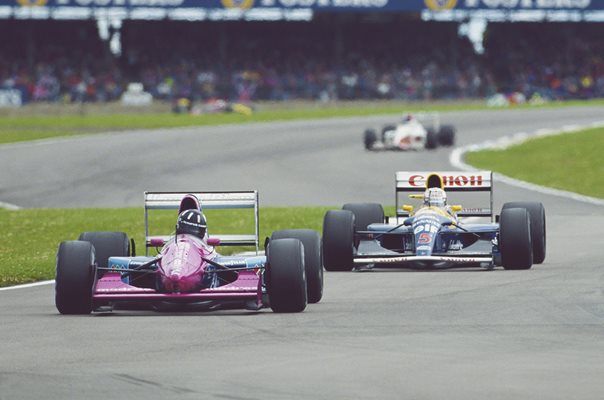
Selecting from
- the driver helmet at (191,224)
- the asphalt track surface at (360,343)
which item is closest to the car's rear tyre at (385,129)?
the asphalt track surface at (360,343)

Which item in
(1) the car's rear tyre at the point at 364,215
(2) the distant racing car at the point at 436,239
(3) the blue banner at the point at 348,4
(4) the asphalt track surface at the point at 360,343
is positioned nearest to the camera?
(4) the asphalt track surface at the point at 360,343

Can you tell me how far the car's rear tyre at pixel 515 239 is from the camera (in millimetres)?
16297

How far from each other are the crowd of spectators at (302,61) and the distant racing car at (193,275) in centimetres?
5204

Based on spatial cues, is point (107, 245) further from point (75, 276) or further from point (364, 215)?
point (364, 215)

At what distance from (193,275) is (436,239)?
4939 millimetres

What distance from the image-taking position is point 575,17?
7338cm

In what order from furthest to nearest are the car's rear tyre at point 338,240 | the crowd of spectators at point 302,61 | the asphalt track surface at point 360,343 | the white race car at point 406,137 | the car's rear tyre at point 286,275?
the crowd of spectators at point 302,61 → the white race car at point 406,137 → the car's rear tyre at point 338,240 → the car's rear tyre at point 286,275 → the asphalt track surface at point 360,343

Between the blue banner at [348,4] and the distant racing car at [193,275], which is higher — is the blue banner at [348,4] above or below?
above

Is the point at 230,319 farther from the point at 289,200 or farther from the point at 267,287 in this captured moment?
the point at 289,200

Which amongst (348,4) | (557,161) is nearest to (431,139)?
(557,161)

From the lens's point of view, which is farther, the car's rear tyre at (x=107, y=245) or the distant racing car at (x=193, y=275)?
the car's rear tyre at (x=107, y=245)

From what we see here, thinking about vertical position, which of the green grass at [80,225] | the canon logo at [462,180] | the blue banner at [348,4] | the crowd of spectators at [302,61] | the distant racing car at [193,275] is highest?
A: the blue banner at [348,4]

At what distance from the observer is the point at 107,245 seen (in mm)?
14281

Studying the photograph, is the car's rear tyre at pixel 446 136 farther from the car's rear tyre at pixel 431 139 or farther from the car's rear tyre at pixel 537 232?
the car's rear tyre at pixel 537 232
